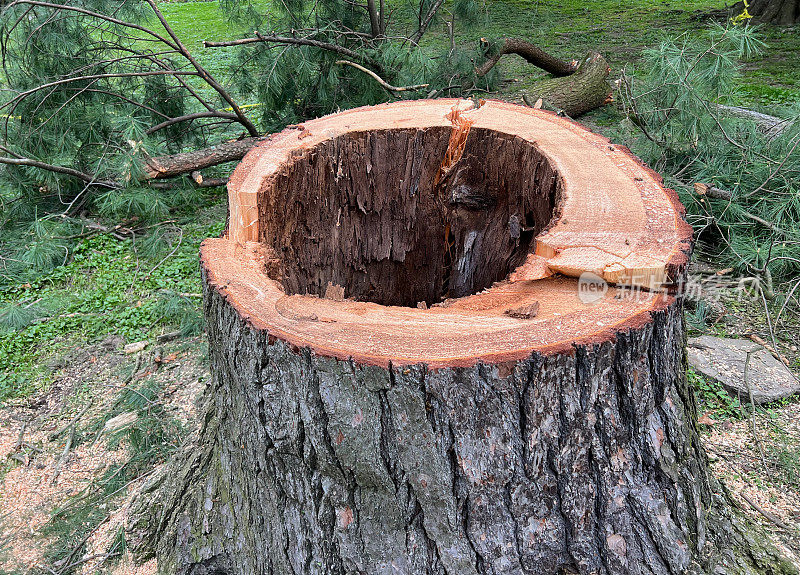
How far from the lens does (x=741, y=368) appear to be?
7.41 ft

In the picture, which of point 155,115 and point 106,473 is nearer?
point 106,473

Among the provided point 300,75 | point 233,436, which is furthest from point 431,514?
point 300,75

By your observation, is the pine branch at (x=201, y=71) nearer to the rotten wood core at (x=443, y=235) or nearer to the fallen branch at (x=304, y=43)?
the fallen branch at (x=304, y=43)

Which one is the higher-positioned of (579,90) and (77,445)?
(579,90)

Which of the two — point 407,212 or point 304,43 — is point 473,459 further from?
point 304,43

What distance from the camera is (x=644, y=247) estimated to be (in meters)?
1.31

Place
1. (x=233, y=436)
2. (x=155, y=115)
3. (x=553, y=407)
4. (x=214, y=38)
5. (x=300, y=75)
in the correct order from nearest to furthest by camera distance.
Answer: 1. (x=553, y=407)
2. (x=233, y=436)
3. (x=300, y=75)
4. (x=155, y=115)
5. (x=214, y=38)

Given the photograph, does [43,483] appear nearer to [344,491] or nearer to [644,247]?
[344,491]

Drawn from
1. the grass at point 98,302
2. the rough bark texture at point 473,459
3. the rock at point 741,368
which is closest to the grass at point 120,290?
the grass at point 98,302

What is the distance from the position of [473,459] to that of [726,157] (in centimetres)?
256

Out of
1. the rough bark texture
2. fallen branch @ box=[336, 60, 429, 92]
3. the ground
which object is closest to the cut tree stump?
the rough bark texture

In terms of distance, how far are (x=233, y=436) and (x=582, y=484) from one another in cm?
77

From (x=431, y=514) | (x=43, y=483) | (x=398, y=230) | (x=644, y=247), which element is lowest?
(x=43, y=483)

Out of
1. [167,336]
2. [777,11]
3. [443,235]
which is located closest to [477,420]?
[443,235]
